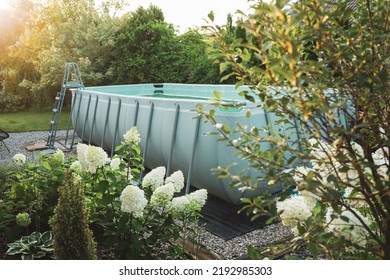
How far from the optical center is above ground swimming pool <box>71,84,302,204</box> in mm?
3080

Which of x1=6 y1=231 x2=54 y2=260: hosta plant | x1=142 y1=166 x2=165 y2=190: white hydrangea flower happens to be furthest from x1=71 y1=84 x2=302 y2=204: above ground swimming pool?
x1=6 y1=231 x2=54 y2=260: hosta plant

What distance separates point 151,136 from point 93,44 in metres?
6.21

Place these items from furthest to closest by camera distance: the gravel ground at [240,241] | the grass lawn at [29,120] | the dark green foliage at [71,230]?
the grass lawn at [29,120], the gravel ground at [240,241], the dark green foliage at [71,230]

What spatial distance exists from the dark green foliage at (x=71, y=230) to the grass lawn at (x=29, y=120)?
5109 mm

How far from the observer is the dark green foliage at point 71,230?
66.2 inches

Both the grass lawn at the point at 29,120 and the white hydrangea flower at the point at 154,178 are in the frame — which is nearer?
the white hydrangea flower at the point at 154,178

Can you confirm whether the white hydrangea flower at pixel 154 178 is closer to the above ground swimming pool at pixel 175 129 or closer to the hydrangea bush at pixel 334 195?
the above ground swimming pool at pixel 175 129

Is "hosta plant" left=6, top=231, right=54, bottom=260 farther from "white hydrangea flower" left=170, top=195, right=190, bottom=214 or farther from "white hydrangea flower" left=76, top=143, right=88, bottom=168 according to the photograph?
"white hydrangea flower" left=170, top=195, right=190, bottom=214

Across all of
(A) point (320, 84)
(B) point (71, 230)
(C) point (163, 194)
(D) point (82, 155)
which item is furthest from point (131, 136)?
(A) point (320, 84)

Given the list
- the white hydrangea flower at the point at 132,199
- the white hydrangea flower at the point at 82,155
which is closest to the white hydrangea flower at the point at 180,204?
the white hydrangea flower at the point at 132,199

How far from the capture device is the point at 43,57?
828 cm

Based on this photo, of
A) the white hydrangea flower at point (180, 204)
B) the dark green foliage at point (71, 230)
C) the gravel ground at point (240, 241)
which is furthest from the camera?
the gravel ground at point (240, 241)
